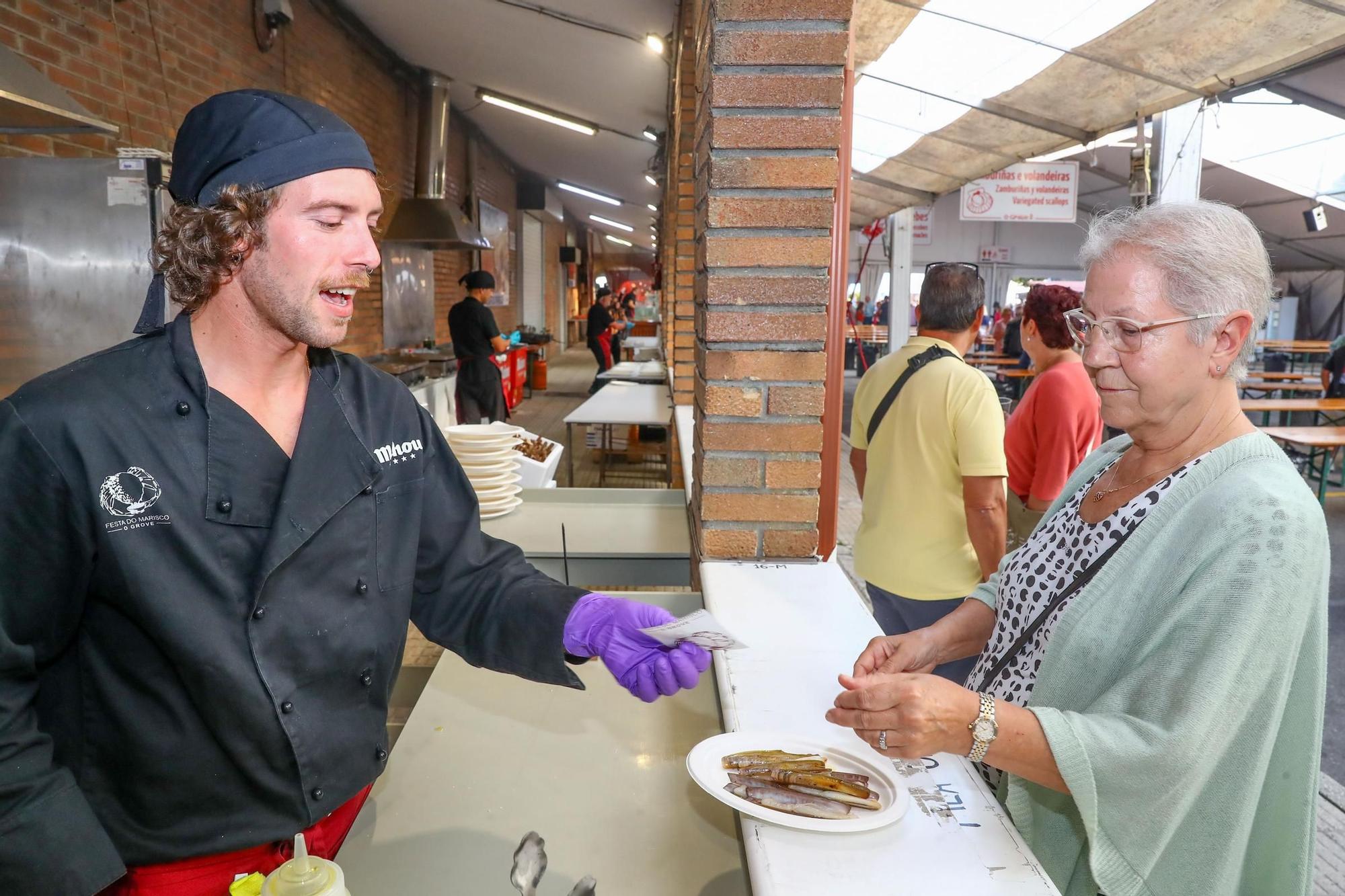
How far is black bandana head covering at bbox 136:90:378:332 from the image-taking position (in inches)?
49.1

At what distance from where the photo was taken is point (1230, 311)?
121 centimetres

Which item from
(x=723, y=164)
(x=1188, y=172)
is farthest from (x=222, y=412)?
(x=1188, y=172)

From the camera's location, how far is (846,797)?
4.11ft

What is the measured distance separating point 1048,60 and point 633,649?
6052 millimetres

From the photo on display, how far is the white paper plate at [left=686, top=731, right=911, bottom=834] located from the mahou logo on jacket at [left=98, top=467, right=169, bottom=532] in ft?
2.81

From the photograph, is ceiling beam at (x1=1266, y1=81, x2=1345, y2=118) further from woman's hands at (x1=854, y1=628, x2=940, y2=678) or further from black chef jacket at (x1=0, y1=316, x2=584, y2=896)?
black chef jacket at (x1=0, y1=316, x2=584, y2=896)

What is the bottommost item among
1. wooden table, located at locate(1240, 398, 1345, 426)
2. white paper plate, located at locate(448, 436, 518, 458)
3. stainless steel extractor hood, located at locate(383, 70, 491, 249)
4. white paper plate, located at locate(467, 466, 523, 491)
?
white paper plate, located at locate(467, 466, 523, 491)

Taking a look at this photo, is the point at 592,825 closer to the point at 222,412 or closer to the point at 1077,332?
the point at 222,412

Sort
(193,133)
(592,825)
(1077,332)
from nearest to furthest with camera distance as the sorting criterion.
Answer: (193,133) → (1077,332) → (592,825)

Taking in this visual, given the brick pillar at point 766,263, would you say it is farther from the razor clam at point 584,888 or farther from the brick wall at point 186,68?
the razor clam at point 584,888

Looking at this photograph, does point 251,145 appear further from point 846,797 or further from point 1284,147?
point 1284,147

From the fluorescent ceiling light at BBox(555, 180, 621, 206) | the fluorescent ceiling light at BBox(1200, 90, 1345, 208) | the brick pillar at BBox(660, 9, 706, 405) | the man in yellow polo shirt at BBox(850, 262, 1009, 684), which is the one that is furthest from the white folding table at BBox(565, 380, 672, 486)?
the fluorescent ceiling light at BBox(555, 180, 621, 206)

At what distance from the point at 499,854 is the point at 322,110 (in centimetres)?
124

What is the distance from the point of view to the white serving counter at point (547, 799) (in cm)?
138
